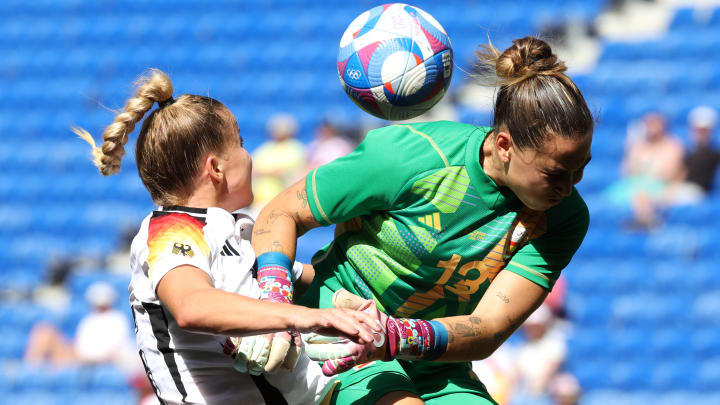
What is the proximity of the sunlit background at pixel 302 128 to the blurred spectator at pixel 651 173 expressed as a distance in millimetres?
106

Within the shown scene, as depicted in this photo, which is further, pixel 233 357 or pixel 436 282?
pixel 436 282

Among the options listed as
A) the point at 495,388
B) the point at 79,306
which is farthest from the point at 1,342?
the point at 495,388

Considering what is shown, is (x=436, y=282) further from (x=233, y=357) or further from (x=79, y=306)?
(x=79, y=306)

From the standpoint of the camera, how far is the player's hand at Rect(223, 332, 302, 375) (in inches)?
97.3

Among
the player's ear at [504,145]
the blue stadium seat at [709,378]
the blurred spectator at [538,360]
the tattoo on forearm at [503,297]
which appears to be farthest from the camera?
the blue stadium seat at [709,378]

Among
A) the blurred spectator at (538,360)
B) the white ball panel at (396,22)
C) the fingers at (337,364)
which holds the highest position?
the blurred spectator at (538,360)

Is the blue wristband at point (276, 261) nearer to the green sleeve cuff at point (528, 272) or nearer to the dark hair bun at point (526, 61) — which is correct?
the green sleeve cuff at point (528, 272)

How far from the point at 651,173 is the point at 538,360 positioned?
7.88 feet

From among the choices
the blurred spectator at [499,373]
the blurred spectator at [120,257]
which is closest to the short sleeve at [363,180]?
the blurred spectator at [499,373]

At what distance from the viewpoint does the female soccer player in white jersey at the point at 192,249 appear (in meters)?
2.50

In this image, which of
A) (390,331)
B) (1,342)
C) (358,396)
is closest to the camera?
(390,331)

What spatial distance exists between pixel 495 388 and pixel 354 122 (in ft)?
13.7

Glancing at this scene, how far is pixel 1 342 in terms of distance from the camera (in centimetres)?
951

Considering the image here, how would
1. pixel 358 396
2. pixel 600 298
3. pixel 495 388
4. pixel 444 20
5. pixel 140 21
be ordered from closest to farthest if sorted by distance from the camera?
pixel 358 396 → pixel 495 388 → pixel 600 298 → pixel 444 20 → pixel 140 21
